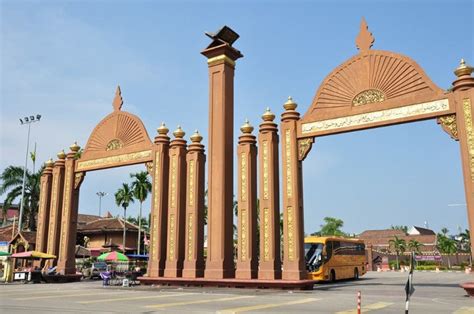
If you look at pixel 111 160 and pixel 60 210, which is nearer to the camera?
pixel 111 160

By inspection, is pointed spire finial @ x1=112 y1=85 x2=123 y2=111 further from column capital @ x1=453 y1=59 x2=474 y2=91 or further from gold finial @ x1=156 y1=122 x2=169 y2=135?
column capital @ x1=453 y1=59 x2=474 y2=91

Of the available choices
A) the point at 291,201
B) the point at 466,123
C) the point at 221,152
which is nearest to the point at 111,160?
the point at 221,152

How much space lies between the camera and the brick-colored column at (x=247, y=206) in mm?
16547

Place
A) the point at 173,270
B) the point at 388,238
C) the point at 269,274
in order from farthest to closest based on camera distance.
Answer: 1. the point at 388,238
2. the point at 173,270
3. the point at 269,274

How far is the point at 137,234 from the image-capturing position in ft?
144

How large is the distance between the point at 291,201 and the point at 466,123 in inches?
240

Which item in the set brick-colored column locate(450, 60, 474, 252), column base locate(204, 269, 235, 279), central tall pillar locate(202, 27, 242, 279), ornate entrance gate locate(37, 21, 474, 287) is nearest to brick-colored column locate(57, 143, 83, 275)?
ornate entrance gate locate(37, 21, 474, 287)

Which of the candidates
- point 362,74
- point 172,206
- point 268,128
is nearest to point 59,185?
point 172,206

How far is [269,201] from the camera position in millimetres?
16500

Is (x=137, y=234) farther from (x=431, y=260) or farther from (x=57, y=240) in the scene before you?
(x=431, y=260)

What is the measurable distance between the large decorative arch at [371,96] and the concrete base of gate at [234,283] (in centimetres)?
518

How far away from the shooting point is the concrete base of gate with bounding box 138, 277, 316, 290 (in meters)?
15.2

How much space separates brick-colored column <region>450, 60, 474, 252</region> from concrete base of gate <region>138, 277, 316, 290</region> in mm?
5523

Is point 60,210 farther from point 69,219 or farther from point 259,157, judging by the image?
point 259,157
